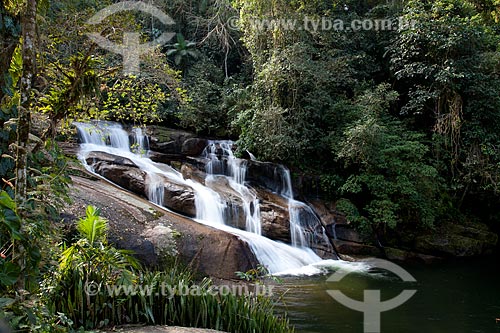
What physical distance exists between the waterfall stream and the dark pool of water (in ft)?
3.32

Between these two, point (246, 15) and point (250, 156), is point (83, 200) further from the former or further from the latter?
point (246, 15)

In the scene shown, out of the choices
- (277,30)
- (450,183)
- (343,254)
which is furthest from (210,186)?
(450,183)

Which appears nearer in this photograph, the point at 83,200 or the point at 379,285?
the point at 83,200

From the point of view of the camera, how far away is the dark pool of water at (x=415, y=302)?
22.5ft

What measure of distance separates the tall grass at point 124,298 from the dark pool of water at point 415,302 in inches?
56.6

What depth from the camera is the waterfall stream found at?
10.1 m

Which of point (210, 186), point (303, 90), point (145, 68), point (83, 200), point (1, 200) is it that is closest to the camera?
point (1, 200)

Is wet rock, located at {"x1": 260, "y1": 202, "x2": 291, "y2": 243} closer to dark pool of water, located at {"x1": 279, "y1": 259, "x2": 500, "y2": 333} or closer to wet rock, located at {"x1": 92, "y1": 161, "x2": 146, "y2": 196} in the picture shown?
dark pool of water, located at {"x1": 279, "y1": 259, "x2": 500, "y2": 333}

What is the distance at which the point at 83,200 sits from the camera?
801 cm

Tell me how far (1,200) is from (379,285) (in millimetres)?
8231

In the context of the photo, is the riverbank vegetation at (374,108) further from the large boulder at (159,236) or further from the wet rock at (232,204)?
the large boulder at (159,236)

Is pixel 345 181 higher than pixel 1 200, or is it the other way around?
pixel 1 200

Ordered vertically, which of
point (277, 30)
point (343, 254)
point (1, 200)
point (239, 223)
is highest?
point (277, 30)

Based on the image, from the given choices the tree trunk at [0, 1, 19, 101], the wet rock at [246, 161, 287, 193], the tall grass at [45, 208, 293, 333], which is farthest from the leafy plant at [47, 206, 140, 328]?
the wet rock at [246, 161, 287, 193]
